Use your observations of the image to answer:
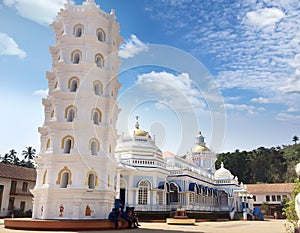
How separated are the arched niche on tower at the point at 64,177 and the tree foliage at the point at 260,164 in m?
60.1

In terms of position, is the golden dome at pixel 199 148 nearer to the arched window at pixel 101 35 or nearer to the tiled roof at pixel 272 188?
the tiled roof at pixel 272 188

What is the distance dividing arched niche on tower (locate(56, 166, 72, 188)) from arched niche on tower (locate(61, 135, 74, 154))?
1123mm

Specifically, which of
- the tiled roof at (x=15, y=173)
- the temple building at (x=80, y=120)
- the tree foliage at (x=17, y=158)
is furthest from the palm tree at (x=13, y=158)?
the temple building at (x=80, y=120)

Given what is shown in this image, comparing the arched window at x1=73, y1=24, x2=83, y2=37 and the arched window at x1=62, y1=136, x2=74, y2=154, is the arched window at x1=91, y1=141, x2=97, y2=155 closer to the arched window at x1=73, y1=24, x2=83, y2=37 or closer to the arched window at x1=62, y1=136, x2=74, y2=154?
the arched window at x1=62, y1=136, x2=74, y2=154

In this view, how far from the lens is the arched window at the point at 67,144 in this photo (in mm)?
19547

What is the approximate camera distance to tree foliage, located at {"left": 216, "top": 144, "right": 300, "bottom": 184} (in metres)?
75.6

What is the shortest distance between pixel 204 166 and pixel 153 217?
29.2 meters

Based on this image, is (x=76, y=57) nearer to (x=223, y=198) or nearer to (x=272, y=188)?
(x=223, y=198)

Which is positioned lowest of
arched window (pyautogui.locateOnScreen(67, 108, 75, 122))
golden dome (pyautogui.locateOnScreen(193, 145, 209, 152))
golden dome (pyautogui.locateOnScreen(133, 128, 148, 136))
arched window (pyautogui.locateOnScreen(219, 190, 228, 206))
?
arched window (pyautogui.locateOnScreen(219, 190, 228, 206))

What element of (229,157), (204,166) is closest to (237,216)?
(204,166)

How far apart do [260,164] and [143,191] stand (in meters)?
53.3

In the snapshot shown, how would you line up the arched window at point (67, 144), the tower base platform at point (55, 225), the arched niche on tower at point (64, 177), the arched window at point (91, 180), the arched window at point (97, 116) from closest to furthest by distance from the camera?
1. the tower base platform at point (55, 225)
2. the arched niche on tower at point (64, 177)
3. the arched window at point (91, 180)
4. the arched window at point (67, 144)
5. the arched window at point (97, 116)

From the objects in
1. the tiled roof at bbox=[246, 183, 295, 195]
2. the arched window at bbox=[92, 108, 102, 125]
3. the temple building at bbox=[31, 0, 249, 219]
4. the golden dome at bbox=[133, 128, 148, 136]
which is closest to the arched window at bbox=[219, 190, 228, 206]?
the tiled roof at bbox=[246, 183, 295, 195]

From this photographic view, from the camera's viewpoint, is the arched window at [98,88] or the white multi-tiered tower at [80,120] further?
the arched window at [98,88]
